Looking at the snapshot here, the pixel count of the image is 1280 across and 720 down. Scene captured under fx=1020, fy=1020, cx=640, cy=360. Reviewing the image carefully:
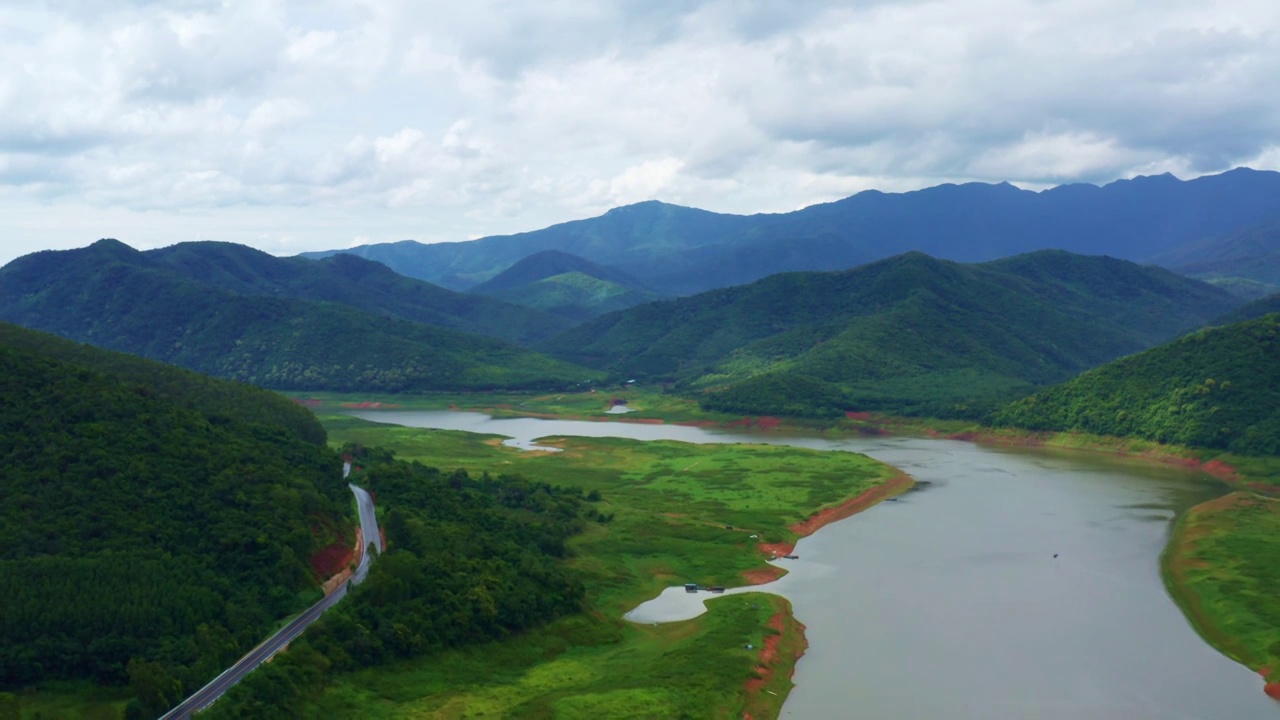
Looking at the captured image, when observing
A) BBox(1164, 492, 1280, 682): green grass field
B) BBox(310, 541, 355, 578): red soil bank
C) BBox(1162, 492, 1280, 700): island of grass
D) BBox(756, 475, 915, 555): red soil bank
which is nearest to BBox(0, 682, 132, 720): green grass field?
BBox(310, 541, 355, 578): red soil bank

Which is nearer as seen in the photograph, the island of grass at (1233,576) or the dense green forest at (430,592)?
the dense green forest at (430,592)

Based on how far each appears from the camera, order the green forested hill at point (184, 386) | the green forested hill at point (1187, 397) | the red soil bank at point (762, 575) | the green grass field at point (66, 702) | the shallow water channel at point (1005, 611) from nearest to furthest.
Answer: the green grass field at point (66, 702), the shallow water channel at point (1005, 611), the red soil bank at point (762, 575), the green forested hill at point (184, 386), the green forested hill at point (1187, 397)

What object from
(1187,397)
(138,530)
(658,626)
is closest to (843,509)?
(658,626)

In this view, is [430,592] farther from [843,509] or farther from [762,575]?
[843,509]

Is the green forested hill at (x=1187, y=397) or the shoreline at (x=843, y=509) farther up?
the green forested hill at (x=1187, y=397)

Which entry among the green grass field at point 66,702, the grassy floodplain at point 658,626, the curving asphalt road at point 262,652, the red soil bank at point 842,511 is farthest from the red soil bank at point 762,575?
the green grass field at point 66,702

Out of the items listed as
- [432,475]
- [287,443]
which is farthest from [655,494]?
[287,443]

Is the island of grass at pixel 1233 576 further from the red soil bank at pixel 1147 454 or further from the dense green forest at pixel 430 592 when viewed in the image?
the dense green forest at pixel 430 592

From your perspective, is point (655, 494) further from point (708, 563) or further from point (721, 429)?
point (721, 429)
